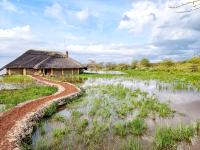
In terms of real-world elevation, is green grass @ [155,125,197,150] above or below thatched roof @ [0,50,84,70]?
below

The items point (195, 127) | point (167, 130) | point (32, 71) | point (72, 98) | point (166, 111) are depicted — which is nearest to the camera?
point (167, 130)

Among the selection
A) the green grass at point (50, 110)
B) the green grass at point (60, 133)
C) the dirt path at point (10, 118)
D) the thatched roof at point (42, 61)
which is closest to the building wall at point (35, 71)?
the thatched roof at point (42, 61)

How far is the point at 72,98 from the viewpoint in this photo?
1619 cm

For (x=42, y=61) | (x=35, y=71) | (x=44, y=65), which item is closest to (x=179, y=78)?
(x=44, y=65)

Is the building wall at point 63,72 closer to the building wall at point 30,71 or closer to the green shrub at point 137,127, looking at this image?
the building wall at point 30,71

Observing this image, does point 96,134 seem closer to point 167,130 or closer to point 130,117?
point 167,130

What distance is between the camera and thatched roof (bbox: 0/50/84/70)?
38.5 m

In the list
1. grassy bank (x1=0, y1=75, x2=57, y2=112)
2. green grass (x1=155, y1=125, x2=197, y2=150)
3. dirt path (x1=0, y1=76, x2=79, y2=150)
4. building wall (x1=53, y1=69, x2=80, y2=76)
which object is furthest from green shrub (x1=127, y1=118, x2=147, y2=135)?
building wall (x1=53, y1=69, x2=80, y2=76)

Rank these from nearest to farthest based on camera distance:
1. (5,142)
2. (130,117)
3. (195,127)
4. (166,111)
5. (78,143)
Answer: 1. (5,142)
2. (78,143)
3. (195,127)
4. (130,117)
5. (166,111)

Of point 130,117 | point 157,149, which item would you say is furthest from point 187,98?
point 157,149

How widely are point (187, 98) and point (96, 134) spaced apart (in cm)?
999

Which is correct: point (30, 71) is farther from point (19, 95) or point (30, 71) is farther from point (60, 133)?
point (60, 133)

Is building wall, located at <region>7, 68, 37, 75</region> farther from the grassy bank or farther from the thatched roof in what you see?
the grassy bank

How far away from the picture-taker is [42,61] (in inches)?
1544
